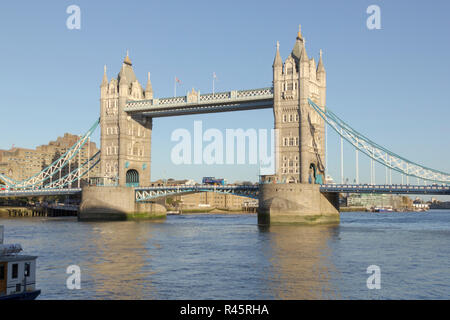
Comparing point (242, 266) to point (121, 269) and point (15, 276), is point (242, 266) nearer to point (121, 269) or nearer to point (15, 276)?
point (121, 269)

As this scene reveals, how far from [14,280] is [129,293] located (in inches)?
209

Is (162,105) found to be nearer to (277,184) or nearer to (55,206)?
(277,184)

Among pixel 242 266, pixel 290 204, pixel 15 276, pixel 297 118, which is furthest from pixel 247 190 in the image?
pixel 15 276

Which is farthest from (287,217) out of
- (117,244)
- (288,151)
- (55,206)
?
(55,206)

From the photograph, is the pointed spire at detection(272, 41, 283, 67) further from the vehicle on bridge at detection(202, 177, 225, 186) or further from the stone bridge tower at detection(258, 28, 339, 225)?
the vehicle on bridge at detection(202, 177, 225, 186)

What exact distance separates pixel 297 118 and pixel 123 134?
31.4 m

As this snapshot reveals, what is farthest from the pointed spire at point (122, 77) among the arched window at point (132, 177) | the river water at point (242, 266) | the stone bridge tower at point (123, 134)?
the river water at point (242, 266)

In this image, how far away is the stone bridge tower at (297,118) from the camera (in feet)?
244

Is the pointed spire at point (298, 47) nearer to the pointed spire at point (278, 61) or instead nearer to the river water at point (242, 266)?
the pointed spire at point (278, 61)

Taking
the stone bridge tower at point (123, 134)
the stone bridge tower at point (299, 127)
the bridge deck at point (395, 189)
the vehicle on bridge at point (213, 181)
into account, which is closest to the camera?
the bridge deck at point (395, 189)

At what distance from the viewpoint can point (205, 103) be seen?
81812 millimetres

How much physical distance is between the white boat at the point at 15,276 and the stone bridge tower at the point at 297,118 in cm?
5354

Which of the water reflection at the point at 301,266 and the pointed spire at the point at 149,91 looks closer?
the water reflection at the point at 301,266
